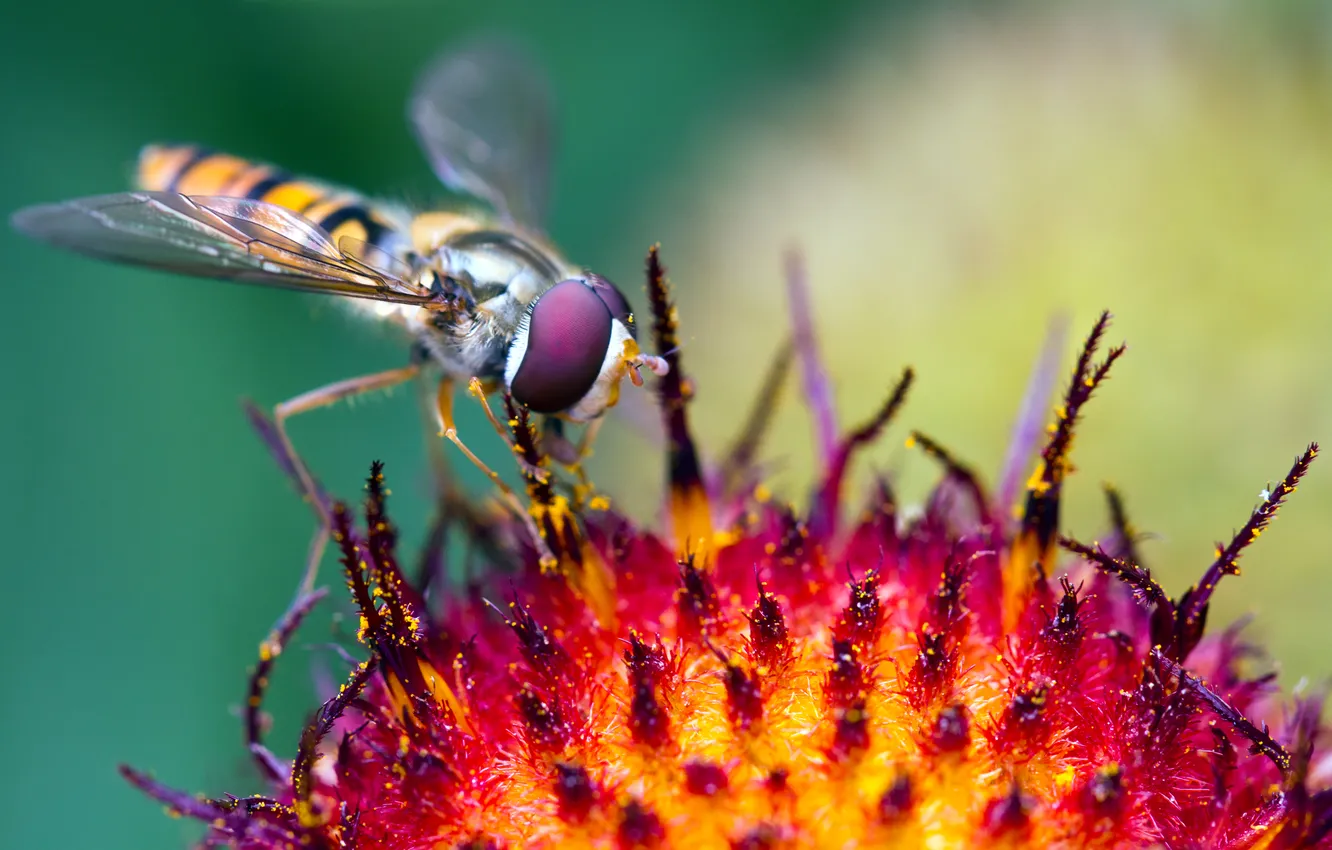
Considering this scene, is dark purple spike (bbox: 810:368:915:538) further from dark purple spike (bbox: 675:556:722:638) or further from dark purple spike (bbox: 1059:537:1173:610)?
dark purple spike (bbox: 1059:537:1173:610)

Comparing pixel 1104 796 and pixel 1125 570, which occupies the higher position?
pixel 1125 570

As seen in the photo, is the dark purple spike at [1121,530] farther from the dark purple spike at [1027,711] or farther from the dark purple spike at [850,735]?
the dark purple spike at [850,735]

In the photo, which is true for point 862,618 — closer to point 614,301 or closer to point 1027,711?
point 1027,711

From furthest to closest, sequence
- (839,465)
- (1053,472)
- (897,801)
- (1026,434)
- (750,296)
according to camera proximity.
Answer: (750,296)
(1026,434)
(839,465)
(1053,472)
(897,801)

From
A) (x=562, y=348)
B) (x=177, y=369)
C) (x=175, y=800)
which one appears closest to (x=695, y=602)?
(x=562, y=348)

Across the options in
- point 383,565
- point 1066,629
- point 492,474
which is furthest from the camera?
point 492,474

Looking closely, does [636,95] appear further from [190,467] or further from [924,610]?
[924,610]

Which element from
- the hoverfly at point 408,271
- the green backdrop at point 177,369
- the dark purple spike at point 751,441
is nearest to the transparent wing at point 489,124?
the hoverfly at point 408,271

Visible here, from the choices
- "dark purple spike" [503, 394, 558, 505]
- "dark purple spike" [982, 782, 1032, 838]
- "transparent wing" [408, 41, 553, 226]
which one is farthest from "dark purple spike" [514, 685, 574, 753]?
"transparent wing" [408, 41, 553, 226]
